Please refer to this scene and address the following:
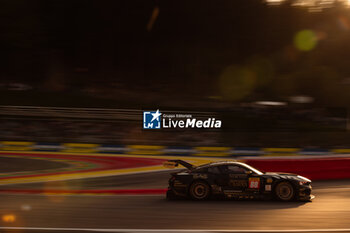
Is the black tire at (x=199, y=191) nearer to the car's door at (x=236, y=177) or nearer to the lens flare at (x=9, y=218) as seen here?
the car's door at (x=236, y=177)

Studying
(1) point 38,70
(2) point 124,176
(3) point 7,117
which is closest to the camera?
(2) point 124,176

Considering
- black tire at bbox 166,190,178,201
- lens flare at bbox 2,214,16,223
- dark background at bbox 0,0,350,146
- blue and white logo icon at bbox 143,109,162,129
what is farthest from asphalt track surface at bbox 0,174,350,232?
dark background at bbox 0,0,350,146

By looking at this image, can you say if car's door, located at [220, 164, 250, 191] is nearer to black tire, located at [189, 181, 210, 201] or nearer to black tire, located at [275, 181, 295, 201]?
black tire, located at [189, 181, 210, 201]

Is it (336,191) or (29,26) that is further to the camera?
(29,26)

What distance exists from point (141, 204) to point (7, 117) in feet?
63.2

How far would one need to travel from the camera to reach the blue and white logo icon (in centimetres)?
2514

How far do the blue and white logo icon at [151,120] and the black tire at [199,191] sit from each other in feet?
46.8

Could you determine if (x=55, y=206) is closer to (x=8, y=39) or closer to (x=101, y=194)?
(x=101, y=194)

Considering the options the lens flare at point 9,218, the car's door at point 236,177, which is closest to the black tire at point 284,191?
the car's door at point 236,177

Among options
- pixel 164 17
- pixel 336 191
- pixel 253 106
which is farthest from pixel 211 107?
pixel 336 191

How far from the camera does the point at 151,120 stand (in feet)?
83.9

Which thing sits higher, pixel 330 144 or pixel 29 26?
pixel 29 26

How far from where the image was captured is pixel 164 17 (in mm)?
38844

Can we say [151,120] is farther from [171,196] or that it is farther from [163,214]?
[163,214]
